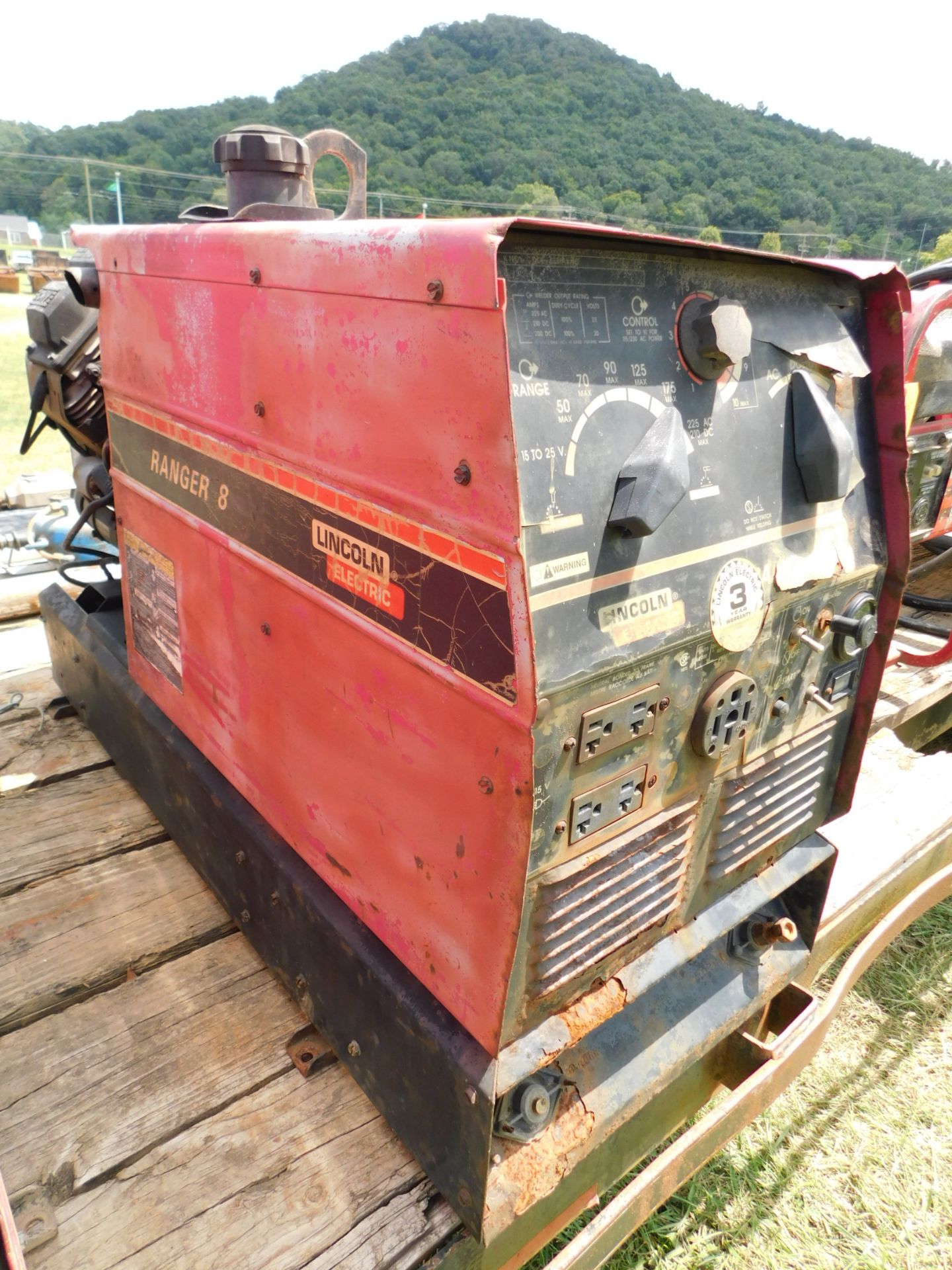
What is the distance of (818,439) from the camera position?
1099 mm

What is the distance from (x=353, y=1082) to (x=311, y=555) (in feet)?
2.66

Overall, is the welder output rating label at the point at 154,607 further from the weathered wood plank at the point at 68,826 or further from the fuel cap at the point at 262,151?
the fuel cap at the point at 262,151

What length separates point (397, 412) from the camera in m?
0.88

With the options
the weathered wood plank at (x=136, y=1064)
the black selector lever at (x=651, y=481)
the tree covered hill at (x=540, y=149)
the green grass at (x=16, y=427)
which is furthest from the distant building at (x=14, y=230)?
the black selector lever at (x=651, y=481)

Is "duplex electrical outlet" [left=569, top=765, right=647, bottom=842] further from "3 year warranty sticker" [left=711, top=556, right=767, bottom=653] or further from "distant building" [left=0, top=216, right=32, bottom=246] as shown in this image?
"distant building" [left=0, top=216, right=32, bottom=246]

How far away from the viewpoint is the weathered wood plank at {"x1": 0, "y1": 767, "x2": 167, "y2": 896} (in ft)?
5.34

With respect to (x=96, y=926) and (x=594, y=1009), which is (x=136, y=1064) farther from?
(x=594, y=1009)

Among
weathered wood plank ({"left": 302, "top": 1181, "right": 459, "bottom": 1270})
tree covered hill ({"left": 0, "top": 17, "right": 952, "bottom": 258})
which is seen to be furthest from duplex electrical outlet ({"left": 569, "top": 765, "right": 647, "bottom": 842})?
tree covered hill ({"left": 0, "top": 17, "right": 952, "bottom": 258})

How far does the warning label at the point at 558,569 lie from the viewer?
80 centimetres

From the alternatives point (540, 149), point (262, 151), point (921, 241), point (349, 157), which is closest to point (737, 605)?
point (262, 151)

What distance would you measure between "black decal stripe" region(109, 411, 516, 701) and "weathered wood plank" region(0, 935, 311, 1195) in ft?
2.46

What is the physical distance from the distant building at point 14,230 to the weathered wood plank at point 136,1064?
49892 mm

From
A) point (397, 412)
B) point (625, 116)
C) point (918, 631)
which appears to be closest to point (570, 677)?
point (397, 412)

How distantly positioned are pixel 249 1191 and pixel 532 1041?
451 mm
